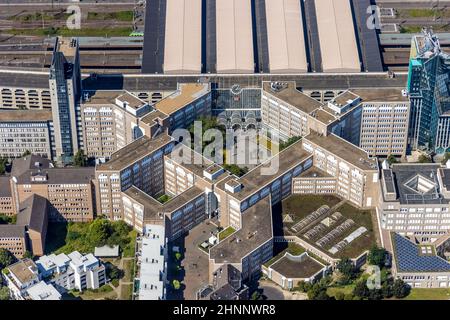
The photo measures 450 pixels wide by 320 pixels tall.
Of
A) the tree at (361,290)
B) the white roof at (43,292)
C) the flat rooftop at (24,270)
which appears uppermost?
the flat rooftop at (24,270)

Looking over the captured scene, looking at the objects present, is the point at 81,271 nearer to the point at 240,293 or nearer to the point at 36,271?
the point at 36,271

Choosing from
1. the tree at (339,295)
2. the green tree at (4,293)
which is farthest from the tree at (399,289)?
the green tree at (4,293)

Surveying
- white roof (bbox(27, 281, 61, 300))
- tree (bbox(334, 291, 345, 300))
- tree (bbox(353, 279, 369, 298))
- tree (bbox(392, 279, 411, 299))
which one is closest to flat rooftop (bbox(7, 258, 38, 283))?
white roof (bbox(27, 281, 61, 300))

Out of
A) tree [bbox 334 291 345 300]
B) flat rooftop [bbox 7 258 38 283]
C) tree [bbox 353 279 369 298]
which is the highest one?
flat rooftop [bbox 7 258 38 283]

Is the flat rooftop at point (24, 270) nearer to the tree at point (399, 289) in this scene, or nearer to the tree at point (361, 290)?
the tree at point (361, 290)

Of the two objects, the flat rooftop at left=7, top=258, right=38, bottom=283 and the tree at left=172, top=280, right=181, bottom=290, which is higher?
the flat rooftop at left=7, top=258, right=38, bottom=283

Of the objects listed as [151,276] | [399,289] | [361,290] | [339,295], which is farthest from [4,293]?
[399,289]

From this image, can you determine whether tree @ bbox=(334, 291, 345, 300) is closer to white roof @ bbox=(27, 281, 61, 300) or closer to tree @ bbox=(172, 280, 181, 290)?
tree @ bbox=(172, 280, 181, 290)
